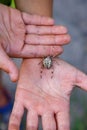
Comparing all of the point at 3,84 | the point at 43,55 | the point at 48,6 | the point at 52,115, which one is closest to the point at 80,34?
the point at 3,84

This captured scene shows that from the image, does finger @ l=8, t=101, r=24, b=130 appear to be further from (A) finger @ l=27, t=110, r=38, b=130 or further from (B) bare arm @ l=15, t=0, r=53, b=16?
(B) bare arm @ l=15, t=0, r=53, b=16

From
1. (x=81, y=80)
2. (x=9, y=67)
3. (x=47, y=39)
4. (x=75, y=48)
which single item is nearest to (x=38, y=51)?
(x=47, y=39)

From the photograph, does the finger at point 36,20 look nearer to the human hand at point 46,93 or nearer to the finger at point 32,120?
the human hand at point 46,93

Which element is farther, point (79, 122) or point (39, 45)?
point (79, 122)

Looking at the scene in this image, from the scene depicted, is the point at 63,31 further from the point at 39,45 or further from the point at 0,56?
the point at 0,56

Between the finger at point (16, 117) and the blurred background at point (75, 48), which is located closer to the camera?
the finger at point (16, 117)

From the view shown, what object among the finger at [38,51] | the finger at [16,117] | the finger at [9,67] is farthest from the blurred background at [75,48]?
the finger at [9,67]
